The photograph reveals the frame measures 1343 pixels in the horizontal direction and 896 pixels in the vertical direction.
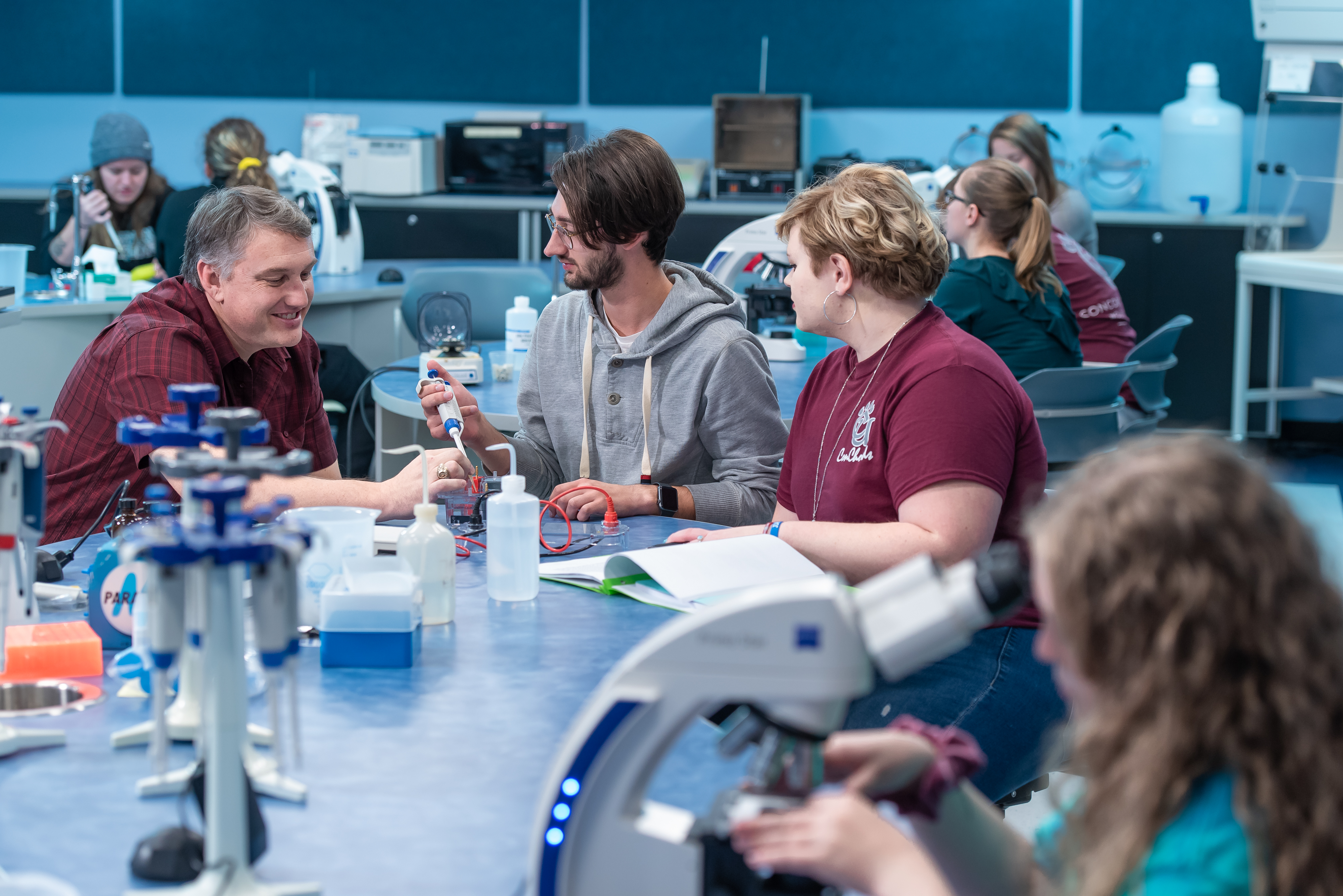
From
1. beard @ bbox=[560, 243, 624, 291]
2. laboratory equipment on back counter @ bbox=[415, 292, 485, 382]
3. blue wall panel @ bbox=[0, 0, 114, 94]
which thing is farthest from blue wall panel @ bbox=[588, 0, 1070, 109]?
beard @ bbox=[560, 243, 624, 291]

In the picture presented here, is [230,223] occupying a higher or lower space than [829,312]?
higher

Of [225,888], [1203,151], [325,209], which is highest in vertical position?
[1203,151]

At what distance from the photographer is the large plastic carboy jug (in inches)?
232

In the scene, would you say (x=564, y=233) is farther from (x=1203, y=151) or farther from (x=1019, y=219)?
(x=1203, y=151)

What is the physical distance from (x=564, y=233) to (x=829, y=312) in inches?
27.2

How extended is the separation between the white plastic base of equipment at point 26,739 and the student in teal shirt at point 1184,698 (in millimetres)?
736

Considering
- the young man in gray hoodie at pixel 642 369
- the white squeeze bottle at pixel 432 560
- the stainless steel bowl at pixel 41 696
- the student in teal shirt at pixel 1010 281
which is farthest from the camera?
the student in teal shirt at pixel 1010 281

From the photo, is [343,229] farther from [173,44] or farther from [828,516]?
[828,516]

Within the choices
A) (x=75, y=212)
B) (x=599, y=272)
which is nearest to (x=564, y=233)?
(x=599, y=272)

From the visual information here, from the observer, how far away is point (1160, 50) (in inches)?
247

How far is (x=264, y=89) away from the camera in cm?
689

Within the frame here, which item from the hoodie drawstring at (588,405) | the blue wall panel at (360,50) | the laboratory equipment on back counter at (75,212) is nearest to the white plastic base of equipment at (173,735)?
the hoodie drawstring at (588,405)

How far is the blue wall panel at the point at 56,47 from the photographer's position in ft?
22.4

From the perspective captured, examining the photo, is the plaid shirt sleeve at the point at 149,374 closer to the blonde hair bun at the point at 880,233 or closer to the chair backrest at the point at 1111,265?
the blonde hair bun at the point at 880,233
